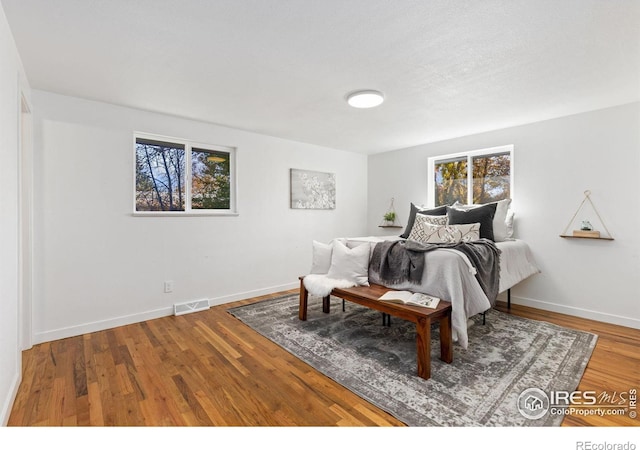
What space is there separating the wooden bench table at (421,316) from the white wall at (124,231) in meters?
1.75

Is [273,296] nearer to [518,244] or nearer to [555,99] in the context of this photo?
[518,244]

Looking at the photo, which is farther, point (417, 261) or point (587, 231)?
point (587, 231)

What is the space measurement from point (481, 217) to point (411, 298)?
1.69 meters

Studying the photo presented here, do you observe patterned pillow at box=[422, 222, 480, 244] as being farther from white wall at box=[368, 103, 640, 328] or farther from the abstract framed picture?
the abstract framed picture

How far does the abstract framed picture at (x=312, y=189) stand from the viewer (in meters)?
4.41

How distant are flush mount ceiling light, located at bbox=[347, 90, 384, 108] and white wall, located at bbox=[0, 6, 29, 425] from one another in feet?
7.41

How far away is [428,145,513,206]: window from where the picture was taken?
383 centimetres

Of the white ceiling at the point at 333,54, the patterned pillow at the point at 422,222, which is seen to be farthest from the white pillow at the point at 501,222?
the white ceiling at the point at 333,54

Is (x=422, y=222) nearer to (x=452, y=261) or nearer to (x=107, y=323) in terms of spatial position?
(x=452, y=261)

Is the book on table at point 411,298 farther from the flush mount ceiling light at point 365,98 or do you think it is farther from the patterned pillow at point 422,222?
the flush mount ceiling light at point 365,98

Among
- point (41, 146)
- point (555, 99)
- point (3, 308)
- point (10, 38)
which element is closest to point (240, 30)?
point (10, 38)

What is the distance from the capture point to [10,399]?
1.68 meters

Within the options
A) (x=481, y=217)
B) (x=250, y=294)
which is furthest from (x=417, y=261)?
(x=250, y=294)

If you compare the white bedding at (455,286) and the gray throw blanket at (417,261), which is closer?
the white bedding at (455,286)
